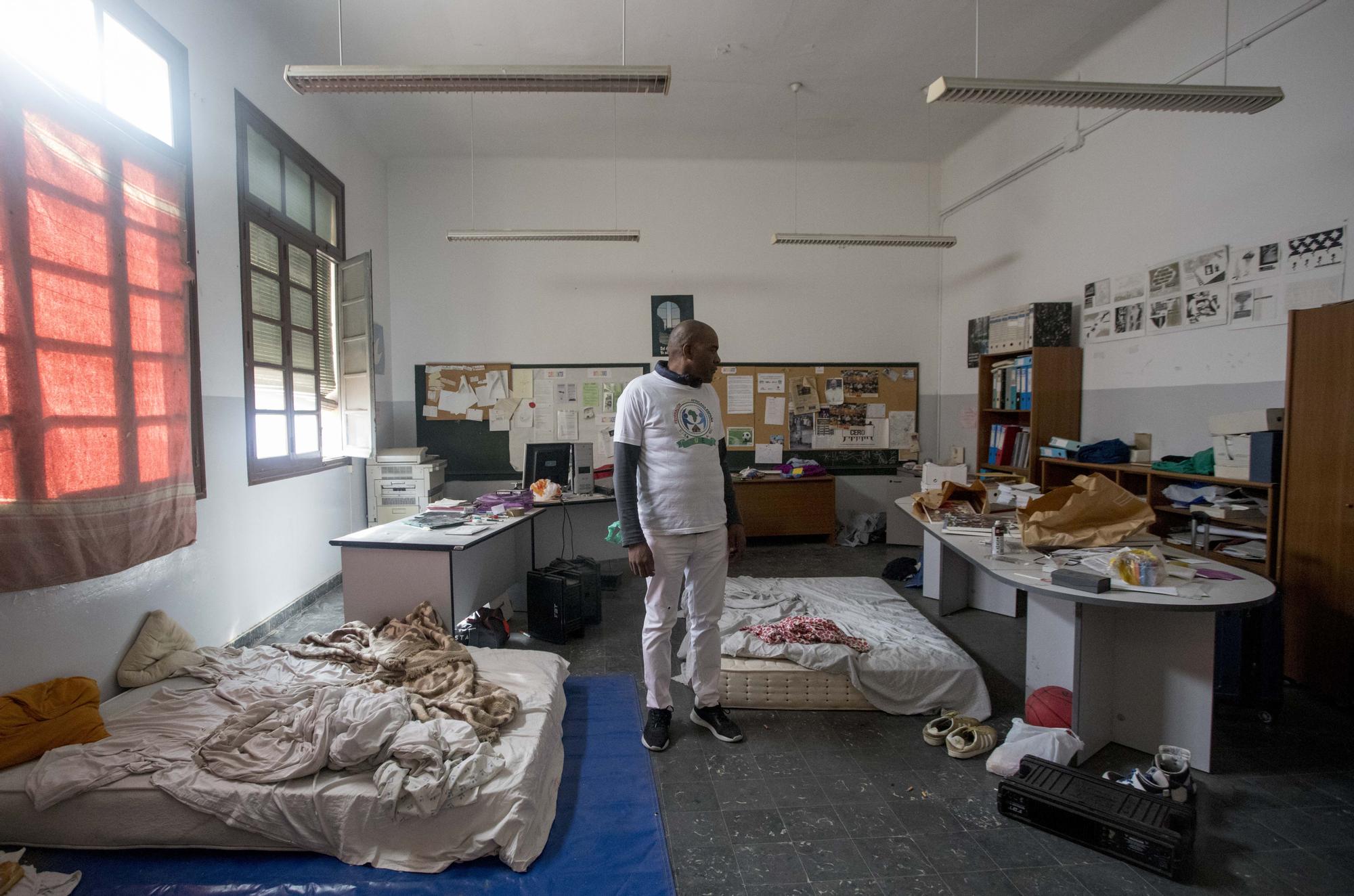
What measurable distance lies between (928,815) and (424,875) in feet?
5.17

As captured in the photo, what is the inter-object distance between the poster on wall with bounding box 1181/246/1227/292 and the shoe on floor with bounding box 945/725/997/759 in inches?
119

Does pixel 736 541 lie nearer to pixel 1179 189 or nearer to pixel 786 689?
pixel 786 689

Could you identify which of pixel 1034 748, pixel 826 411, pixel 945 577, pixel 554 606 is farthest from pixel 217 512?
pixel 826 411

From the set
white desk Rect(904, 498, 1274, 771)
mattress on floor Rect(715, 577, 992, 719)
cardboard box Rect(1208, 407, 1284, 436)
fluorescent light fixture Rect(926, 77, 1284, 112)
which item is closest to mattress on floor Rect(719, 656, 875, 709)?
mattress on floor Rect(715, 577, 992, 719)

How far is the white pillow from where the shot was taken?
2594mm

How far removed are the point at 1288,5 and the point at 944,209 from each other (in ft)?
10.7

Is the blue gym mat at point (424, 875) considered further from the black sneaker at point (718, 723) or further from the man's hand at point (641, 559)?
the man's hand at point (641, 559)

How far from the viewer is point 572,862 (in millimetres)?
1813

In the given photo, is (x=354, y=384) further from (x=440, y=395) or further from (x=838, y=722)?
(x=838, y=722)

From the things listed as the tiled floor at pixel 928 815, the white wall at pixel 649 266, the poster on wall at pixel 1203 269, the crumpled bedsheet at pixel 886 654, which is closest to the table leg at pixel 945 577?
the crumpled bedsheet at pixel 886 654

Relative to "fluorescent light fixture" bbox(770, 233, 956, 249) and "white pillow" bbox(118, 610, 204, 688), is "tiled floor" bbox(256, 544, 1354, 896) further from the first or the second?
"fluorescent light fixture" bbox(770, 233, 956, 249)

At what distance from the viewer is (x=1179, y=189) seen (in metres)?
3.76

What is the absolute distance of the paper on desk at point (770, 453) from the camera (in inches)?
250

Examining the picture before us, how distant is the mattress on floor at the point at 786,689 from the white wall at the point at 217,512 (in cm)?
258
